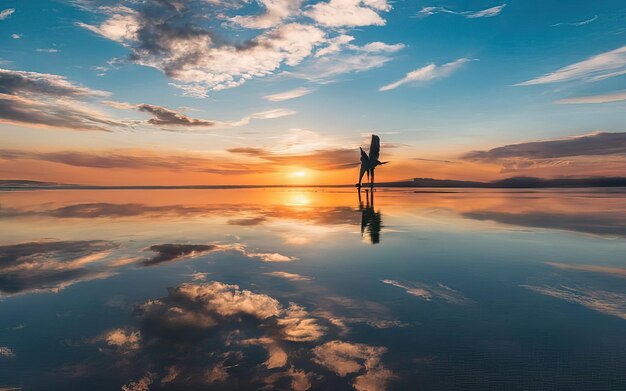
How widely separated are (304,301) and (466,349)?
353 cm

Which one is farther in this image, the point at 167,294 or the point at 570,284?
the point at 570,284

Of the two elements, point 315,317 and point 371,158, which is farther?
point 371,158

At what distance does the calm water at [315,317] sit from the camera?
4.56 m

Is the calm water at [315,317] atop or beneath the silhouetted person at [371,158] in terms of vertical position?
beneath

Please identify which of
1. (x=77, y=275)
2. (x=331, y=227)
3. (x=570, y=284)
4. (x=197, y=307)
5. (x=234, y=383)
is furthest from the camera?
(x=331, y=227)

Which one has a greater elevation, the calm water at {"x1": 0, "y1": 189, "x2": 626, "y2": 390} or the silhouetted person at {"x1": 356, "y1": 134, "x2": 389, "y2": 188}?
the silhouetted person at {"x1": 356, "y1": 134, "x2": 389, "y2": 188}

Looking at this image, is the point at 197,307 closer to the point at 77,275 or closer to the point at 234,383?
the point at 234,383

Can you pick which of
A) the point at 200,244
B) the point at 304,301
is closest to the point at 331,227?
the point at 200,244

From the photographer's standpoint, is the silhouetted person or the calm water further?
the silhouetted person

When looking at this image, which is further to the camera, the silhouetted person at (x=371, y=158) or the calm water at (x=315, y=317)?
the silhouetted person at (x=371, y=158)

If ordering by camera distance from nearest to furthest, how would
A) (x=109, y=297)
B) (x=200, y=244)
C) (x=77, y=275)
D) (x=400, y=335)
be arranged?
(x=400, y=335) < (x=109, y=297) < (x=77, y=275) < (x=200, y=244)

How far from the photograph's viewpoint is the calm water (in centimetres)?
456

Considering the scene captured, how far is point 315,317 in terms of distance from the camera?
6633mm

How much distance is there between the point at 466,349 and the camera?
518 cm
